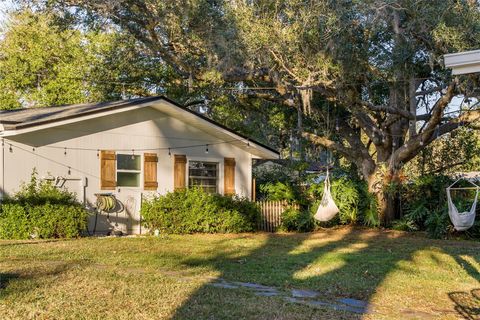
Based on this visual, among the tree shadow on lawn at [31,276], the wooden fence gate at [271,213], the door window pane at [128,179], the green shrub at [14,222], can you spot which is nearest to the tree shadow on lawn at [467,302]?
the tree shadow on lawn at [31,276]

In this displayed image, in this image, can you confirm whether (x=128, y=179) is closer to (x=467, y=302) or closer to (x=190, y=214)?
(x=190, y=214)

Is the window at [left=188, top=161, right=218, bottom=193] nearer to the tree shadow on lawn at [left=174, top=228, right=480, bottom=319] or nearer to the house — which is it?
the tree shadow on lawn at [left=174, top=228, right=480, bottom=319]

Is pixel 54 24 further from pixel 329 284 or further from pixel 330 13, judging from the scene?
pixel 329 284

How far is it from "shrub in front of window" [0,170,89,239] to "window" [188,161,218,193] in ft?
13.2

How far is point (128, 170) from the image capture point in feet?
50.6

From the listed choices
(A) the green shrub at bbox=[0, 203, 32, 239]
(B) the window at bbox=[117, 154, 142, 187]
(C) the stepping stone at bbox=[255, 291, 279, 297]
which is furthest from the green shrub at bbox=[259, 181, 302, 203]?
(C) the stepping stone at bbox=[255, 291, 279, 297]

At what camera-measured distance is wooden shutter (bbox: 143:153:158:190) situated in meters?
15.6

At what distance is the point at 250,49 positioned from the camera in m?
13.0

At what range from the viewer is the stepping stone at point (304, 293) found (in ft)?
22.5

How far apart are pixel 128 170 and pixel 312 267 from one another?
7.77 meters

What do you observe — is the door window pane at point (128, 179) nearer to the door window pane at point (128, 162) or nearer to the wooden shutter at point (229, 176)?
the door window pane at point (128, 162)

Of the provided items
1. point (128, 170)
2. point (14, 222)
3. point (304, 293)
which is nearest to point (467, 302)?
point (304, 293)

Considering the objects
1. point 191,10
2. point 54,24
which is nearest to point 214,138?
point 191,10

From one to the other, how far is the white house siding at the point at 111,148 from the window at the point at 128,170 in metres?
0.18
